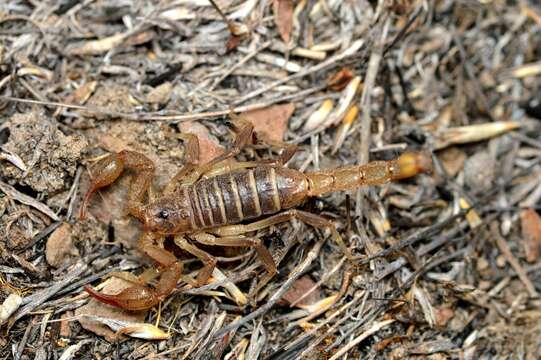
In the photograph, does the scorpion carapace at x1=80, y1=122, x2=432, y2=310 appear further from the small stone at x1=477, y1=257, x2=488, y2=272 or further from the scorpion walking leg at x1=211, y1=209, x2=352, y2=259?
the small stone at x1=477, y1=257, x2=488, y2=272

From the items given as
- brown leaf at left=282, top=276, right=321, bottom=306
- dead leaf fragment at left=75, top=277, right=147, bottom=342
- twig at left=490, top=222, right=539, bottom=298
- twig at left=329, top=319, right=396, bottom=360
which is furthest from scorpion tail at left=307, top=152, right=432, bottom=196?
dead leaf fragment at left=75, top=277, right=147, bottom=342

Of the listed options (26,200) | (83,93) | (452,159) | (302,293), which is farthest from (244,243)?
(452,159)

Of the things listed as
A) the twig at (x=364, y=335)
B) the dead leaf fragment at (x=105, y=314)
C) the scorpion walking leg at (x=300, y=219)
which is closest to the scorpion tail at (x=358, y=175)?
the scorpion walking leg at (x=300, y=219)

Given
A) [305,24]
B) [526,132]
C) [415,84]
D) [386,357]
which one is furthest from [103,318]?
[526,132]

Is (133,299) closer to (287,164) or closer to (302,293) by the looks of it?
(302,293)

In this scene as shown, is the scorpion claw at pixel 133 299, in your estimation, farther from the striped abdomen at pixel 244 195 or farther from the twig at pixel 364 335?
the twig at pixel 364 335

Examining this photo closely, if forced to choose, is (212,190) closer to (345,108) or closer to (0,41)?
(345,108)

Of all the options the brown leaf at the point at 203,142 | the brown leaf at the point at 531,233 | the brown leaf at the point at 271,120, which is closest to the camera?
the brown leaf at the point at 203,142
